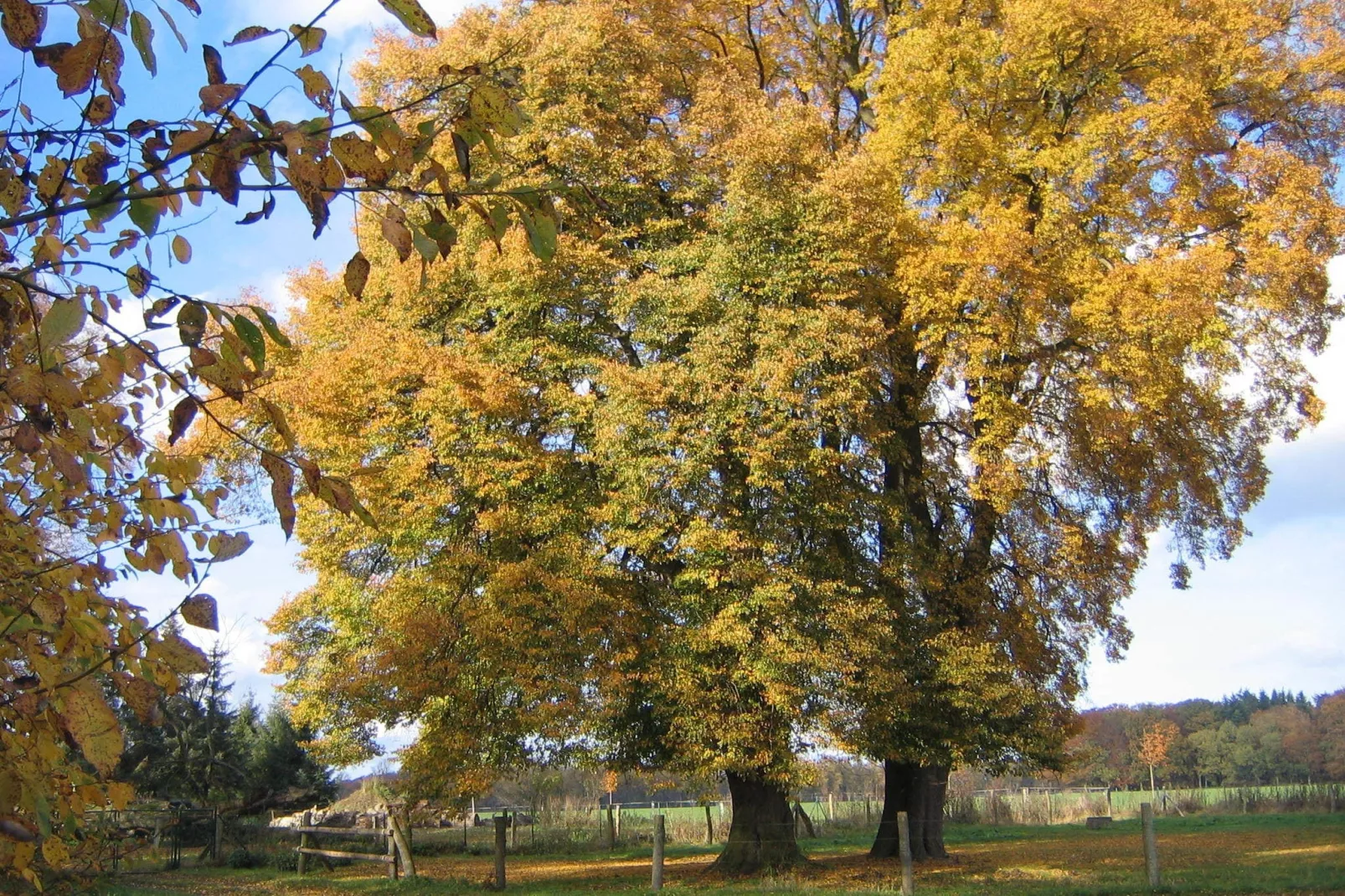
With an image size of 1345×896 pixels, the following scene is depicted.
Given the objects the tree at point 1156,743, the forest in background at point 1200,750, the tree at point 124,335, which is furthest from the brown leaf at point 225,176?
the tree at point 1156,743

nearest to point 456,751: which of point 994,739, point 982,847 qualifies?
point 994,739

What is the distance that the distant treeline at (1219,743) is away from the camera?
5866 cm

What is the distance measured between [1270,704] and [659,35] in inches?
3127

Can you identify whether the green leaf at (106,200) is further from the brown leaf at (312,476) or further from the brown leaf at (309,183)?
the brown leaf at (312,476)

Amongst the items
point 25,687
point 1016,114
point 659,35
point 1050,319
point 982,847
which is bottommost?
point 982,847

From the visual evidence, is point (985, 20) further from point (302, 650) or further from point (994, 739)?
point (302, 650)

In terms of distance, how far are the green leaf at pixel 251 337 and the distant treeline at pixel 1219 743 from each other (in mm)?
57799

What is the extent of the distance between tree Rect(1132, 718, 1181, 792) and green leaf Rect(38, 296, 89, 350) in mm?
61674

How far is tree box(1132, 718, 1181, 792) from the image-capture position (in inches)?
2365

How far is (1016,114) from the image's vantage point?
729 inches

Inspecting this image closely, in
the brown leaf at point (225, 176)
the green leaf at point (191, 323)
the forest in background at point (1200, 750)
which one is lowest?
the forest in background at point (1200, 750)

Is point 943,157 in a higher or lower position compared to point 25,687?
higher

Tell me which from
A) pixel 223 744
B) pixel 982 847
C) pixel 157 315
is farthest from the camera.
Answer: pixel 223 744

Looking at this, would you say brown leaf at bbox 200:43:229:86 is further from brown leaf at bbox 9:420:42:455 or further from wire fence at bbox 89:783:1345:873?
wire fence at bbox 89:783:1345:873
